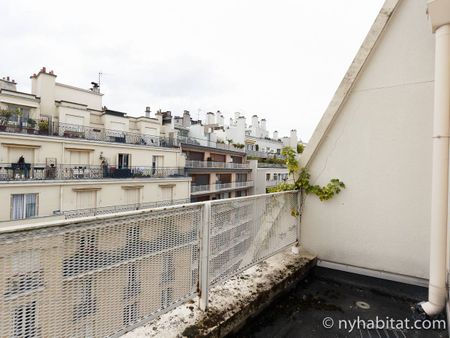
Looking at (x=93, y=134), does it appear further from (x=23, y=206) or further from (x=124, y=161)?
(x=23, y=206)

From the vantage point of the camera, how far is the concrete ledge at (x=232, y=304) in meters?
1.64

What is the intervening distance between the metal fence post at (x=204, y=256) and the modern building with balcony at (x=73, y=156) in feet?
57.0

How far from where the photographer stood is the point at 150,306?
1.57m

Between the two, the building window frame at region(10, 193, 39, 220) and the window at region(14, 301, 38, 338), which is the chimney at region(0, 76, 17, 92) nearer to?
the building window frame at region(10, 193, 39, 220)

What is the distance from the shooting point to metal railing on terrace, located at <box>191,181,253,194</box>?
2817cm

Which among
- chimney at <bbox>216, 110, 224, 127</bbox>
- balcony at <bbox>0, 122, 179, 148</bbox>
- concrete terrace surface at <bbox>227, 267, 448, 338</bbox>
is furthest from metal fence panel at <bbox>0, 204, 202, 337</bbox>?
chimney at <bbox>216, 110, 224, 127</bbox>

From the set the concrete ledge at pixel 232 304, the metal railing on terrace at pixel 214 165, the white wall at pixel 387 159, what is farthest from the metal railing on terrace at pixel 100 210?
the concrete ledge at pixel 232 304

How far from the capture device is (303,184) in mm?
3482

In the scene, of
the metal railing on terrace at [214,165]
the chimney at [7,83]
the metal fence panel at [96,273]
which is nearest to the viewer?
the metal fence panel at [96,273]

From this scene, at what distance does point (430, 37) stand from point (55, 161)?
20.0 metres

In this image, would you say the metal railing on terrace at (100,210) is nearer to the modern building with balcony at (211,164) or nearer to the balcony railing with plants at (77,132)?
the balcony railing with plants at (77,132)

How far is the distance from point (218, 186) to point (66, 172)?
1793cm

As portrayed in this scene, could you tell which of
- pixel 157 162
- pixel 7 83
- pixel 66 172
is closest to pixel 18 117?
pixel 66 172

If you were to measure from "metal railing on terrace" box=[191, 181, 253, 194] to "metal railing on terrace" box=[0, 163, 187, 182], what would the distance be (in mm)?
6769
